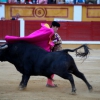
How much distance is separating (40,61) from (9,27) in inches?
403

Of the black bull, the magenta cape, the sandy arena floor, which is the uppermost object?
the magenta cape

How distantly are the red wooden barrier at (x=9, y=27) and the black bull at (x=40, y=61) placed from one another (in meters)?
9.75

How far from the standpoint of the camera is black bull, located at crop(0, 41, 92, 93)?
6.22 meters

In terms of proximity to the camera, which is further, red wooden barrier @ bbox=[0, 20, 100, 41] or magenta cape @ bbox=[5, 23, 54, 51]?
red wooden barrier @ bbox=[0, 20, 100, 41]

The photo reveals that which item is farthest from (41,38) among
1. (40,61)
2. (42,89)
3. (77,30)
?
(77,30)

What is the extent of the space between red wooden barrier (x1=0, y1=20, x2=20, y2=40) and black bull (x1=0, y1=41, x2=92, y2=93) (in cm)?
975

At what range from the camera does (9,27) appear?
54.1ft

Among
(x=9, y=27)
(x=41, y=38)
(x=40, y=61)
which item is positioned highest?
(x=41, y=38)

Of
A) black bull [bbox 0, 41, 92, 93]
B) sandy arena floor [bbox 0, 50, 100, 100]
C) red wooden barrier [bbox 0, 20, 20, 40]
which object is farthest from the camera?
red wooden barrier [bbox 0, 20, 20, 40]

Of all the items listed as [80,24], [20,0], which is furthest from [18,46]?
[20,0]

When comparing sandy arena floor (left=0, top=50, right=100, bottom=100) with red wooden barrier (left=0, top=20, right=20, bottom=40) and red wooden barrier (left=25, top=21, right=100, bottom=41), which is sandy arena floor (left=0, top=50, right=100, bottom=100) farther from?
red wooden barrier (left=0, top=20, right=20, bottom=40)

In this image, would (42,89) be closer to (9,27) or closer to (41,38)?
(41,38)

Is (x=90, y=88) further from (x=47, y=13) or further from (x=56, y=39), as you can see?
(x=47, y=13)

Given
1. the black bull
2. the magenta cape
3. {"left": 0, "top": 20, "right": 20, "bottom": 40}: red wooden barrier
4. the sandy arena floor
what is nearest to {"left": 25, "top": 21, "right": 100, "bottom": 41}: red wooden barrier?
{"left": 0, "top": 20, "right": 20, "bottom": 40}: red wooden barrier
